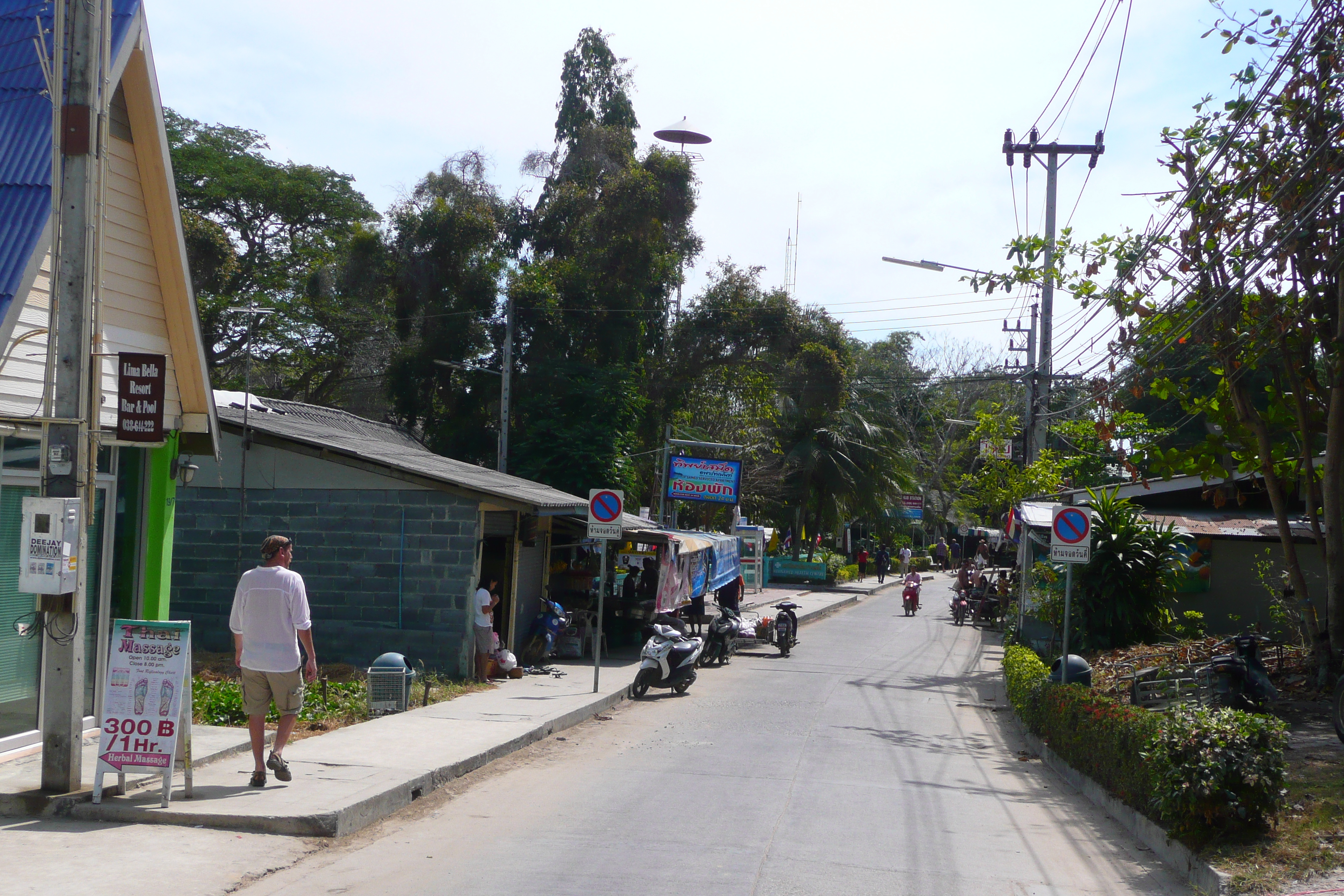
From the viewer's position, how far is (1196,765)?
25.1ft

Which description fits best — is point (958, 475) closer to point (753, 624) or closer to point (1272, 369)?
point (753, 624)

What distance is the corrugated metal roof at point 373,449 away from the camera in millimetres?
15891

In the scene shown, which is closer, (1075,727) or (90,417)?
(90,417)

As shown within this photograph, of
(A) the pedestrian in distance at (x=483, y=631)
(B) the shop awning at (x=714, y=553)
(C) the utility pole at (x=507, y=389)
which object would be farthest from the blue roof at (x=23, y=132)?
(C) the utility pole at (x=507, y=389)

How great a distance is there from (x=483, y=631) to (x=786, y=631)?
8.37m

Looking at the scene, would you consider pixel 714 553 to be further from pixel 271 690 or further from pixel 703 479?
pixel 271 690

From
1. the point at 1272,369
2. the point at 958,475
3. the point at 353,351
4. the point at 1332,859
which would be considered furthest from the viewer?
the point at 958,475

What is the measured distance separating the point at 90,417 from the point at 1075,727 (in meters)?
9.46

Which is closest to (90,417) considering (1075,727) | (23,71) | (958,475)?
(23,71)

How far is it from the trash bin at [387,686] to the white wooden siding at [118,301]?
3929 mm

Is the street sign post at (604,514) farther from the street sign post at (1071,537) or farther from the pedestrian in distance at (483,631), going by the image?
the street sign post at (1071,537)

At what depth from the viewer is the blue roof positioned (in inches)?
303

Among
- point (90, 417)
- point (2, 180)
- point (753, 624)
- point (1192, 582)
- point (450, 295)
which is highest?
point (450, 295)

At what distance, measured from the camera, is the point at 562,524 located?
21.4m
